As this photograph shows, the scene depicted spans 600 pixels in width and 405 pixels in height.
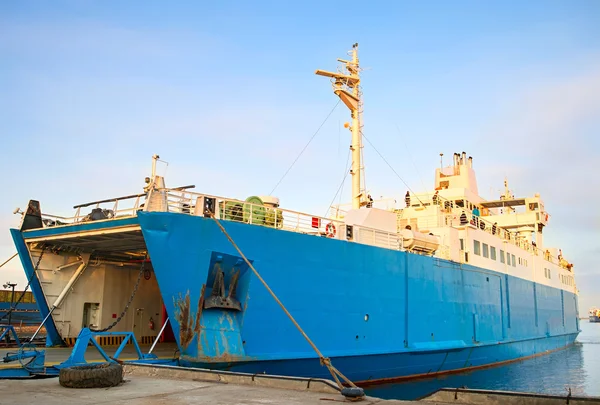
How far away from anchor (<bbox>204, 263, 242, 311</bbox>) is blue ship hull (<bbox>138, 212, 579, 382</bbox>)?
0.20ft

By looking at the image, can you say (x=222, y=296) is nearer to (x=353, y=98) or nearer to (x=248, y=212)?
(x=248, y=212)

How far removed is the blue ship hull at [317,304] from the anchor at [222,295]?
2.4 inches

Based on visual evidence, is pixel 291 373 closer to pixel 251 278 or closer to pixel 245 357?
pixel 245 357

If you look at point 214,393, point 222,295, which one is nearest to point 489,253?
point 222,295

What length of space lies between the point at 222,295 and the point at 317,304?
2.56m

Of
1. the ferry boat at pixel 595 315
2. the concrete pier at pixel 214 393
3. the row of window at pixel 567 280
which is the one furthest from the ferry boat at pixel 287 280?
the ferry boat at pixel 595 315

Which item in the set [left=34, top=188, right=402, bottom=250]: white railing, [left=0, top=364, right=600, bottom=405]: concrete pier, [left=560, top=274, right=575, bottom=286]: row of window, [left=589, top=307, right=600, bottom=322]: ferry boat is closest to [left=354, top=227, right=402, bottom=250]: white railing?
[left=34, top=188, right=402, bottom=250]: white railing

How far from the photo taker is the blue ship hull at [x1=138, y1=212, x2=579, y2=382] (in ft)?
35.1

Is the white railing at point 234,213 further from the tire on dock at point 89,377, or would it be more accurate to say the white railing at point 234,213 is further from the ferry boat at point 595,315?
the ferry boat at point 595,315

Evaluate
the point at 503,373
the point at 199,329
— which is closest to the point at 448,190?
the point at 503,373

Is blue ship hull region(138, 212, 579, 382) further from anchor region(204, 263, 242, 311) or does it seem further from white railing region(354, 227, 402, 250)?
white railing region(354, 227, 402, 250)

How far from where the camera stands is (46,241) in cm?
1353

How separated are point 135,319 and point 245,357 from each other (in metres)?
6.13

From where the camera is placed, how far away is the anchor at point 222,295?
10.9 m
